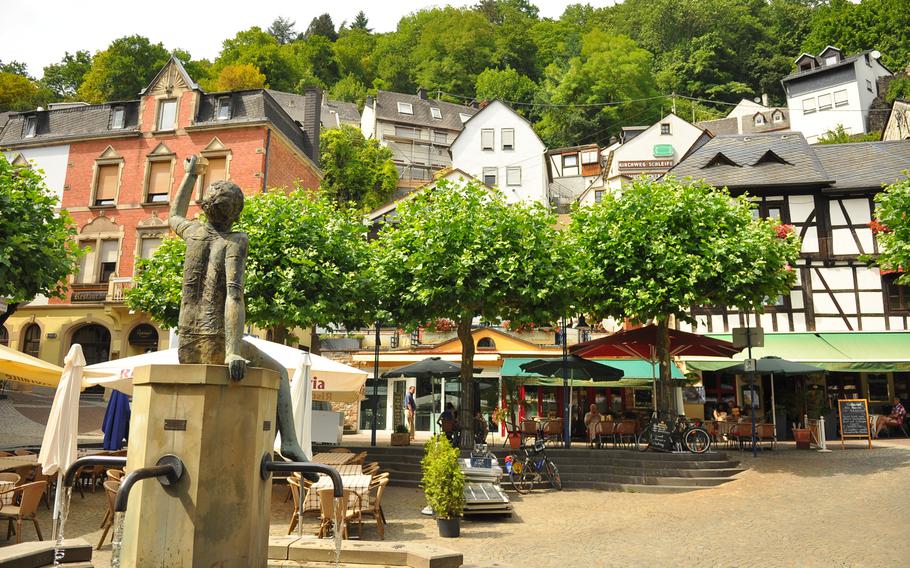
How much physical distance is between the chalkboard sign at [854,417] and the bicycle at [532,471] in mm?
10262

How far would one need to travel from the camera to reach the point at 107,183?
31156 mm

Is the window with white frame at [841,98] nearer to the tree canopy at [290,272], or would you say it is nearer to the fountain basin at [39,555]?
the tree canopy at [290,272]

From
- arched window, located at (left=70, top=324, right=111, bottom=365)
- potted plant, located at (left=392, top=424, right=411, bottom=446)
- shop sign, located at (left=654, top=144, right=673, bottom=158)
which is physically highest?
shop sign, located at (left=654, top=144, right=673, bottom=158)

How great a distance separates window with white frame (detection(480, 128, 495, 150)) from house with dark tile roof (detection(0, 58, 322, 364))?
19880 mm

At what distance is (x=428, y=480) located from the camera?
10.3m

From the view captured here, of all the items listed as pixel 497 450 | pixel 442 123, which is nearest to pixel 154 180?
pixel 497 450

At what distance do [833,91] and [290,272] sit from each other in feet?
181

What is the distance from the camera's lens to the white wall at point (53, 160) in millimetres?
31641

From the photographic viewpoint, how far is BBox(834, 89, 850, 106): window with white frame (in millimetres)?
54750

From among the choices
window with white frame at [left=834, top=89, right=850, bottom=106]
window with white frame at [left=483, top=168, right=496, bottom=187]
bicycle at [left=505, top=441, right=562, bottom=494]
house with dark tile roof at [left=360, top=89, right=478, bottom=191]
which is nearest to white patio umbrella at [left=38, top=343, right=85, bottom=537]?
bicycle at [left=505, top=441, right=562, bottom=494]

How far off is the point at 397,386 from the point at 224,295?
24110 mm

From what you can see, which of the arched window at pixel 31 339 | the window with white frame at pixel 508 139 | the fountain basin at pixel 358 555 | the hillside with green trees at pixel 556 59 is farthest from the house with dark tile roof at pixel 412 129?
the fountain basin at pixel 358 555

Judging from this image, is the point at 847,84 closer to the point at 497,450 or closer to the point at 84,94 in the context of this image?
the point at 497,450

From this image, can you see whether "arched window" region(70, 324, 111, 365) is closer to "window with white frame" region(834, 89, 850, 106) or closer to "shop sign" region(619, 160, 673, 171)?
"shop sign" region(619, 160, 673, 171)
